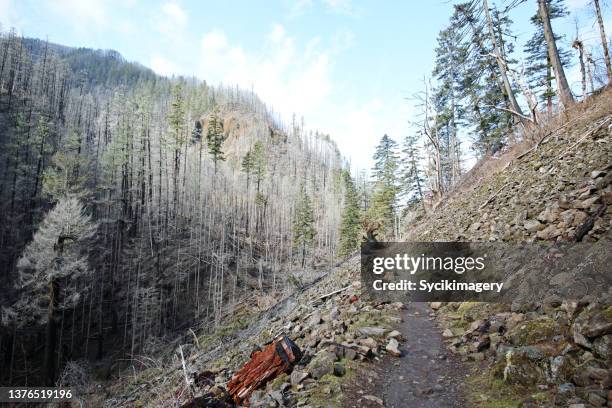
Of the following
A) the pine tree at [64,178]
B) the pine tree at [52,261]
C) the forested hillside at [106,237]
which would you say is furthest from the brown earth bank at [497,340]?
the pine tree at [64,178]

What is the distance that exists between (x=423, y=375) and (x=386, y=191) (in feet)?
102

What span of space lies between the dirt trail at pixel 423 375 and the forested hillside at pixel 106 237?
18.1 meters

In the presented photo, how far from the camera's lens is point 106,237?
27469mm

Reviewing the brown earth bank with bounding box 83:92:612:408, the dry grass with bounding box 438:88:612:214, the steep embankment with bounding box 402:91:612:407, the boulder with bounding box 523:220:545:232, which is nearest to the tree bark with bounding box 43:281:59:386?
the brown earth bank with bounding box 83:92:612:408

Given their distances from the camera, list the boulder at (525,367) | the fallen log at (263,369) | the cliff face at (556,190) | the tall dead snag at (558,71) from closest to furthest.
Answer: the boulder at (525,367), the cliff face at (556,190), the fallen log at (263,369), the tall dead snag at (558,71)

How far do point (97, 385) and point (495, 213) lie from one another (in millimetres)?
22722

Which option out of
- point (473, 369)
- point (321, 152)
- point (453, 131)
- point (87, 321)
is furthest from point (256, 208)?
point (321, 152)

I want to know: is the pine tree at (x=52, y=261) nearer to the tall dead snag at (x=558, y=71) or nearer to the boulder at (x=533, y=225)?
the boulder at (x=533, y=225)

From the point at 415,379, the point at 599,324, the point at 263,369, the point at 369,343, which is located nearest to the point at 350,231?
the point at 369,343

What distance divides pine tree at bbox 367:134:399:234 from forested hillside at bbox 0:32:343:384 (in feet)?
34.4

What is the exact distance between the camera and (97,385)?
732 inches

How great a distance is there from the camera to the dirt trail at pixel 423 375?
4.12m

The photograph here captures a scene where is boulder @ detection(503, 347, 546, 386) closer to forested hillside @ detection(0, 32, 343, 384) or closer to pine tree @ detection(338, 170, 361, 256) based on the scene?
forested hillside @ detection(0, 32, 343, 384)

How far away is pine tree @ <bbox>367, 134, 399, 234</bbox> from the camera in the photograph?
33750mm
